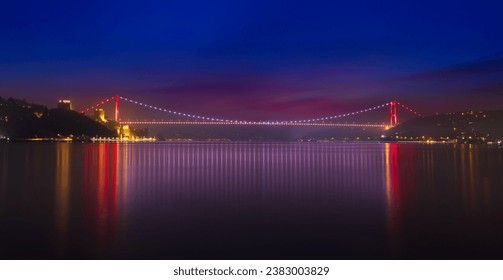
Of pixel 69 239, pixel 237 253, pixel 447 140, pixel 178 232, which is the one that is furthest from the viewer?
pixel 447 140

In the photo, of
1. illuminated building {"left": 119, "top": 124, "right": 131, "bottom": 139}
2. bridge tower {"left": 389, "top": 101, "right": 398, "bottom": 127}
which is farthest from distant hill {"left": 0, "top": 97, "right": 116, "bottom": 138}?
bridge tower {"left": 389, "top": 101, "right": 398, "bottom": 127}

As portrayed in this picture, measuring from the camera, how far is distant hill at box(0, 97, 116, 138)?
281 ft

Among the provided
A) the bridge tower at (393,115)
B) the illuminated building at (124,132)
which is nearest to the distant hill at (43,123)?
the illuminated building at (124,132)

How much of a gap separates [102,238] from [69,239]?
0.37 metres

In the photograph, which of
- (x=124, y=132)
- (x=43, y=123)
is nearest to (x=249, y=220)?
(x=43, y=123)

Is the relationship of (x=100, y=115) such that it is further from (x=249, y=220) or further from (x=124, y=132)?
(x=249, y=220)

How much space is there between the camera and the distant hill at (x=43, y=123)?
85.6m

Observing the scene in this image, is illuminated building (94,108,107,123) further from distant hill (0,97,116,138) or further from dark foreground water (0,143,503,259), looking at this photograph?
dark foreground water (0,143,503,259)

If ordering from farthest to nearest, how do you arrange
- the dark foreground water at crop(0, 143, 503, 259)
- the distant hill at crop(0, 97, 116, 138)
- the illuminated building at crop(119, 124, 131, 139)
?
the illuminated building at crop(119, 124, 131, 139) → the distant hill at crop(0, 97, 116, 138) → the dark foreground water at crop(0, 143, 503, 259)

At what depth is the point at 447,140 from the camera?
95750mm

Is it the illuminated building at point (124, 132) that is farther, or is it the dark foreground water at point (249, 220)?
the illuminated building at point (124, 132)

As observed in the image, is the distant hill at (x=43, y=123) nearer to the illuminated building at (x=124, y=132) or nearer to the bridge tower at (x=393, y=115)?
the illuminated building at (x=124, y=132)

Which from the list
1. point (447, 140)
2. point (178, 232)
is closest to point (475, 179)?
point (178, 232)
